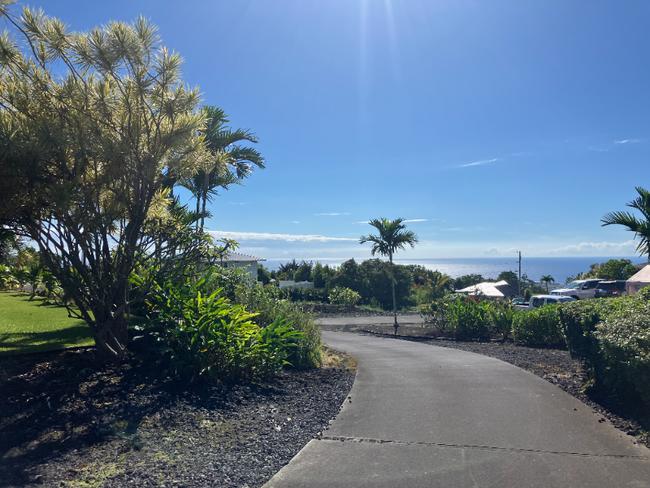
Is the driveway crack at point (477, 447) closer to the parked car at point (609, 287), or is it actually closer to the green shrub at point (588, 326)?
the green shrub at point (588, 326)

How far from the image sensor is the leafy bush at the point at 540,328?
1196 centimetres

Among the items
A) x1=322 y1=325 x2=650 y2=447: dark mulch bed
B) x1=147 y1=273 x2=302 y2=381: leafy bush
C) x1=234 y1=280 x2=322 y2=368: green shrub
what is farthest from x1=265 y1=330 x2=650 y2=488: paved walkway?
x1=147 y1=273 x2=302 y2=381: leafy bush

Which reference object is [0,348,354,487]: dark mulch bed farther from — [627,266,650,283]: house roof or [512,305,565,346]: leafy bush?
[627,266,650,283]: house roof

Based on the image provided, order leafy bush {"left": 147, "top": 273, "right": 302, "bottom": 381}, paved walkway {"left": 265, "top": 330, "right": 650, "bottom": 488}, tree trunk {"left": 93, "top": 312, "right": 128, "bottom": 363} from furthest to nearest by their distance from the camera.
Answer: leafy bush {"left": 147, "top": 273, "right": 302, "bottom": 381} → tree trunk {"left": 93, "top": 312, "right": 128, "bottom": 363} → paved walkway {"left": 265, "top": 330, "right": 650, "bottom": 488}

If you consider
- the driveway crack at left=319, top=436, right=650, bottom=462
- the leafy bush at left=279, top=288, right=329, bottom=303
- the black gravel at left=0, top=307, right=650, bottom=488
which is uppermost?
the leafy bush at left=279, top=288, right=329, bottom=303

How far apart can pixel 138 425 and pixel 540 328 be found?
11.2 metres

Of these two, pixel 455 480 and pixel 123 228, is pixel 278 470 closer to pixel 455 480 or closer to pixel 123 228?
pixel 455 480

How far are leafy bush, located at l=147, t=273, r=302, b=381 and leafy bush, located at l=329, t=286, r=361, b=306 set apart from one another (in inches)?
830

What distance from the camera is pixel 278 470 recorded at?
388 cm

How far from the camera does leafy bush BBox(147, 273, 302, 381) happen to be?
19.4 ft

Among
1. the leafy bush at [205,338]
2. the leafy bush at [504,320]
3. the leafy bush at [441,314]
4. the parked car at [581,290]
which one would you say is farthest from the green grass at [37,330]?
the parked car at [581,290]

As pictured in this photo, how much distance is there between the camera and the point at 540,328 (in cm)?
1223

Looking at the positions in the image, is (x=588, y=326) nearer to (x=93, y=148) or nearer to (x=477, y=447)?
(x=477, y=447)

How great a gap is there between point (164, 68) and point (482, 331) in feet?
40.9
